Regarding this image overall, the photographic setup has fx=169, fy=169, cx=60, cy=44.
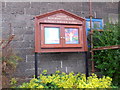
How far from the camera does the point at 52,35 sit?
3.72 meters

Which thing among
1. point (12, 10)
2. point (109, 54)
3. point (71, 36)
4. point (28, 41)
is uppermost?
point (12, 10)

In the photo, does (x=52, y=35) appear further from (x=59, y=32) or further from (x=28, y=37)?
(x=28, y=37)

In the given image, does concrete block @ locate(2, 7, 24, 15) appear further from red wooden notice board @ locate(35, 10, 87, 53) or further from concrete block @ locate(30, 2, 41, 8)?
red wooden notice board @ locate(35, 10, 87, 53)

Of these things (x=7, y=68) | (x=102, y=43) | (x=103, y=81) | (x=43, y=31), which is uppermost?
(x=43, y=31)

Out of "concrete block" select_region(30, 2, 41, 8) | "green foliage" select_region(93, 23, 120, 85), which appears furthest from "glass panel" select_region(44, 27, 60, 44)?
"green foliage" select_region(93, 23, 120, 85)

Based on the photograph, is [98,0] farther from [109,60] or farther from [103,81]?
[103,81]

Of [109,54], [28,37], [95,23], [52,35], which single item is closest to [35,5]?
[28,37]

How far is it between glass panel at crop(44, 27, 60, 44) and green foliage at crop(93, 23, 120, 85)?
1013 millimetres

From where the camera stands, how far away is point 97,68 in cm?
447

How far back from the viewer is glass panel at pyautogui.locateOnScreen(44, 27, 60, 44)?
12.0 ft

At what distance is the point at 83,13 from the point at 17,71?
7.44 ft

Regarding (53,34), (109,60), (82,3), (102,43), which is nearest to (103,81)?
(109,60)

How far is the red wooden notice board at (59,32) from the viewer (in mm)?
3613

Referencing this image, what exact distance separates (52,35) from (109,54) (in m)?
1.39
